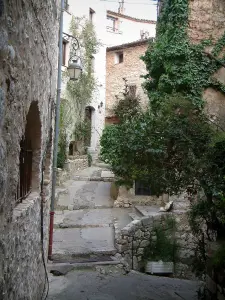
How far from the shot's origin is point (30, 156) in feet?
14.6

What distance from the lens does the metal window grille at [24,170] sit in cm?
380

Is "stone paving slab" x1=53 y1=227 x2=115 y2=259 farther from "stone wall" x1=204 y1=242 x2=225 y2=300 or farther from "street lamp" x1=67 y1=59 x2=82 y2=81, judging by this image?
"street lamp" x1=67 y1=59 x2=82 y2=81

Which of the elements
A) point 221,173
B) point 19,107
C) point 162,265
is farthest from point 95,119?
point 19,107

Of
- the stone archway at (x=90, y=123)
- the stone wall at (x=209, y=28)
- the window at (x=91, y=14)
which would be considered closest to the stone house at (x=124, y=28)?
the window at (x=91, y=14)

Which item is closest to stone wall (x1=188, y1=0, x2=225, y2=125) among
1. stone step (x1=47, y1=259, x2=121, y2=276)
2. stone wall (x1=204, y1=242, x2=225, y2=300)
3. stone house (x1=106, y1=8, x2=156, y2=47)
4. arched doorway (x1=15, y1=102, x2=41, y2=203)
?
stone step (x1=47, y1=259, x2=121, y2=276)

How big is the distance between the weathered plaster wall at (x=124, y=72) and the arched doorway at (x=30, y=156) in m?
17.5

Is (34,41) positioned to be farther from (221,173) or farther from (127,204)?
(127,204)

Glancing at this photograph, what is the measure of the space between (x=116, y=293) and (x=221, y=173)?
3.13 metres

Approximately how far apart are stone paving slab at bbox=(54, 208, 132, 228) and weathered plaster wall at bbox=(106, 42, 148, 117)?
38.5ft

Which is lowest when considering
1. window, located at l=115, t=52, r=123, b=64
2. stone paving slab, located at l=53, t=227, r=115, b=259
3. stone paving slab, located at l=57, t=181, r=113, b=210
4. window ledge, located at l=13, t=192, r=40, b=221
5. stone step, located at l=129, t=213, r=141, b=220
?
stone paving slab, located at l=53, t=227, r=115, b=259

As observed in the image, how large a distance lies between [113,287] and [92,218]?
4.19 metres

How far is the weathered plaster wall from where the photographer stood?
2234 cm

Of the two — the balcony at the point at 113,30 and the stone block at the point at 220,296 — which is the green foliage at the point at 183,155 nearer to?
the stone block at the point at 220,296

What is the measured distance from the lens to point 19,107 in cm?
265
